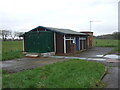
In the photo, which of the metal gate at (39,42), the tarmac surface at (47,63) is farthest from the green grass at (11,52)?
the tarmac surface at (47,63)

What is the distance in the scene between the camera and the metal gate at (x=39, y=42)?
16266 mm

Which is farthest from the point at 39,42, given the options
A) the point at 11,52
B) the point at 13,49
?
the point at 13,49

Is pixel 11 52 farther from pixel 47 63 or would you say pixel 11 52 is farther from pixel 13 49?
pixel 47 63

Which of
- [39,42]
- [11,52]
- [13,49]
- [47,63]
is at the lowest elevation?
[47,63]

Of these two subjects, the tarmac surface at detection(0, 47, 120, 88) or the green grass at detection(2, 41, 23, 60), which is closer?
the tarmac surface at detection(0, 47, 120, 88)

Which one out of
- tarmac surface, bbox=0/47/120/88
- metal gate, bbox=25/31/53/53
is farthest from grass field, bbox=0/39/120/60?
tarmac surface, bbox=0/47/120/88

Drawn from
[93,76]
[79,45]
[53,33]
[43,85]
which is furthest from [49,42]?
[43,85]

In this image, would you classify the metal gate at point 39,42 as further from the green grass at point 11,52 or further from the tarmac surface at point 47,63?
the tarmac surface at point 47,63

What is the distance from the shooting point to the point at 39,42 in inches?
644

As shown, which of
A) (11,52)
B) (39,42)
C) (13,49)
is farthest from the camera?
(13,49)

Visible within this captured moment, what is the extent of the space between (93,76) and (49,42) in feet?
33.9

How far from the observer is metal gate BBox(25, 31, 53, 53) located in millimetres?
16266

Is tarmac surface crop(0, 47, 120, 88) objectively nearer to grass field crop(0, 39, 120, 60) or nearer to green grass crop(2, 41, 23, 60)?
green grass crop(2, 41, 23, 60)

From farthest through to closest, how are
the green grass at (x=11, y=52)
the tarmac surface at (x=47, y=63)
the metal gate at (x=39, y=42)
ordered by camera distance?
1. the metal gate at (x=39, y=42)
2. the green grass at (x=11, y=52)
3. the tarmac surface at (x=47, y=63)
